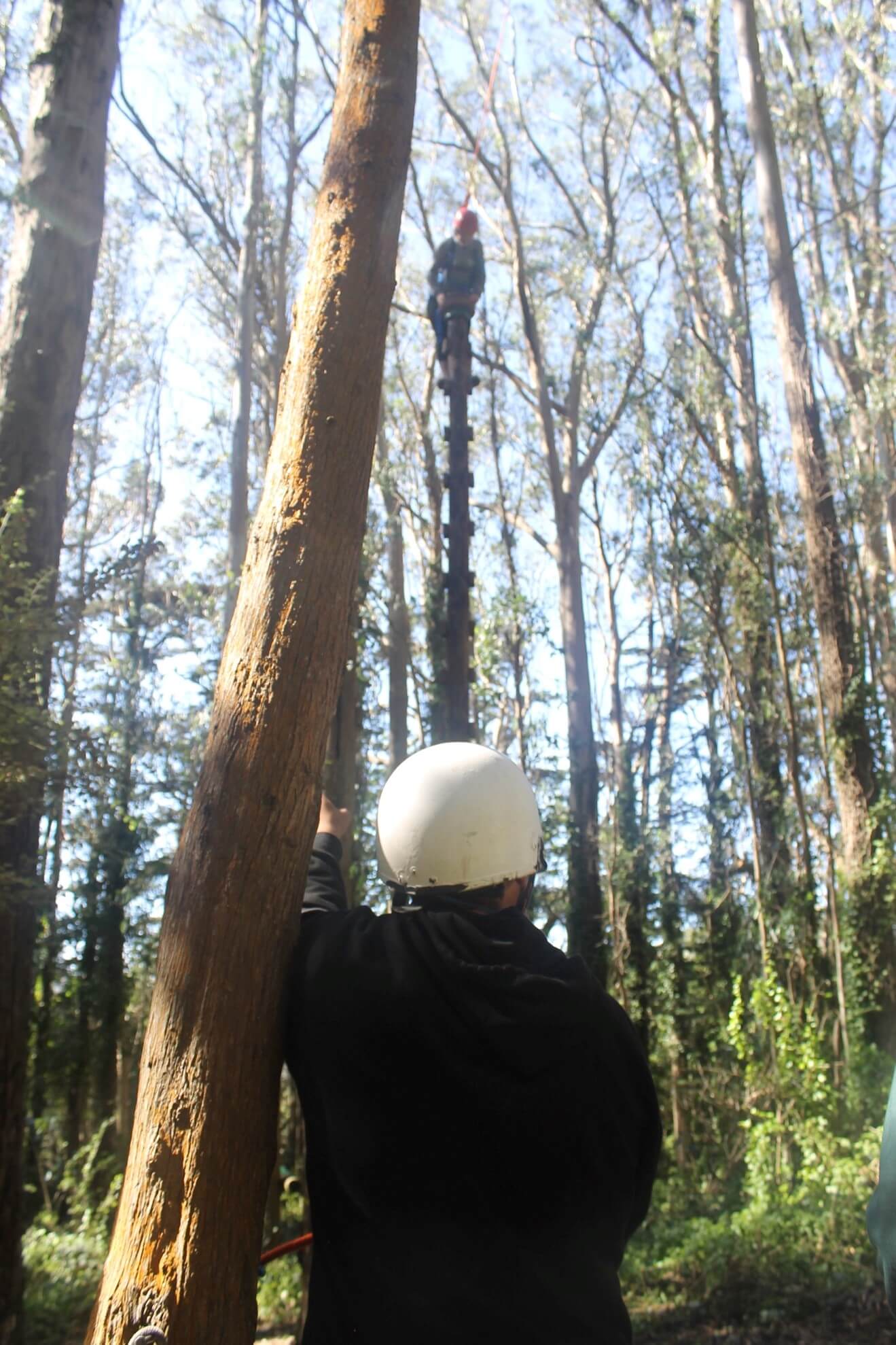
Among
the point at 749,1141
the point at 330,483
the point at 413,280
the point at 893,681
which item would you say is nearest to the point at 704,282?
the point at 413,280

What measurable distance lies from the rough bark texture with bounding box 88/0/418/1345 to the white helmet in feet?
0.59

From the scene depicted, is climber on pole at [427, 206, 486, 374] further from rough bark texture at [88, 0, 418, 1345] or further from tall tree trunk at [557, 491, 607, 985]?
tall tree trunk at [557, 491, 607, 985]

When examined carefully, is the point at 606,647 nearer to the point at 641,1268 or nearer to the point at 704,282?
the point at 704,282

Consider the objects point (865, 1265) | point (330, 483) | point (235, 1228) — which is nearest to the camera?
point (235, 1228)

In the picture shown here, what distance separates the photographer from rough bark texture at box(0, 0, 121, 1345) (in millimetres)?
4402

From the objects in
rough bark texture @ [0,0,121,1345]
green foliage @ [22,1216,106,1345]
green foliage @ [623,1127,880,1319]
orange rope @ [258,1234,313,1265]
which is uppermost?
rough bark texture @ [0,0,121,1345]

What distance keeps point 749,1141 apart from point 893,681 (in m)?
10.3

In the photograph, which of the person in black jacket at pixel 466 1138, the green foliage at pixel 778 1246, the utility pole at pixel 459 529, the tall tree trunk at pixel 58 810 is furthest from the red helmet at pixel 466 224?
the green foliage at pixel 778 1246

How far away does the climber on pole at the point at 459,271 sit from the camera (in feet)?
24.9

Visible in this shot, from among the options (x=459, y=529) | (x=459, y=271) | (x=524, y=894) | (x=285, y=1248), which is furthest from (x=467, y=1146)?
(x=459, y=271)

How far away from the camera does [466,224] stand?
754cm

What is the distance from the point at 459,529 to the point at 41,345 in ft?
10.1

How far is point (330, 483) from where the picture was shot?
2328 mm

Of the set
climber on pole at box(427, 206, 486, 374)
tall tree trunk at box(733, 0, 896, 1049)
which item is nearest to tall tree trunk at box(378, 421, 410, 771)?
tall tree trunk at box(733, 0, 896, 1049)
